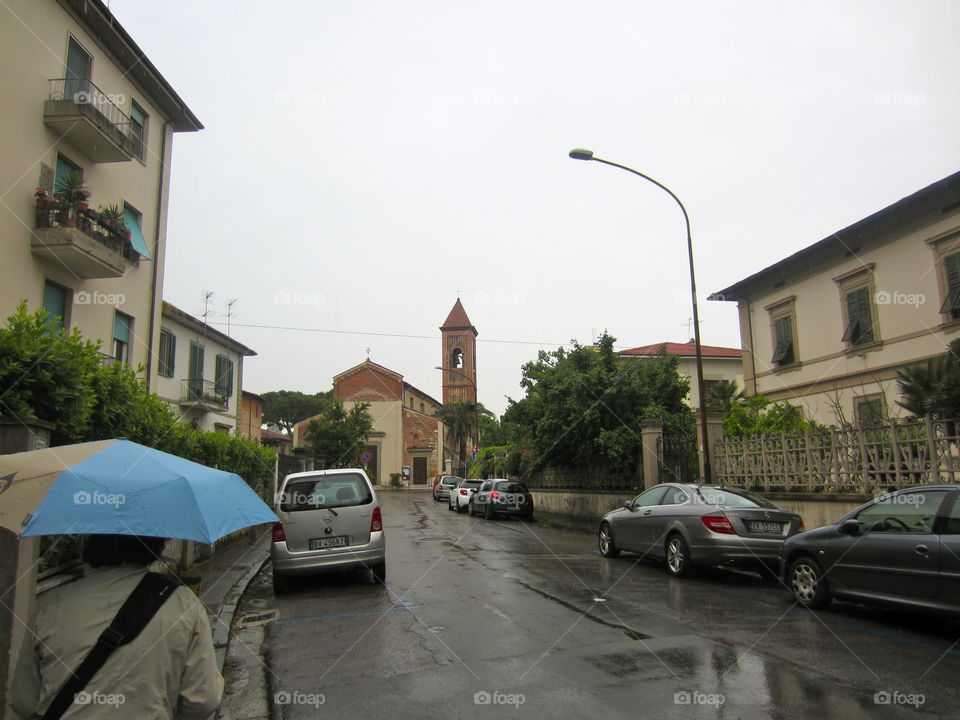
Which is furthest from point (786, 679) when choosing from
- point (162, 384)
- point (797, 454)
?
point (162, 384)

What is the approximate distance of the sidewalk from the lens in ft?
24.0

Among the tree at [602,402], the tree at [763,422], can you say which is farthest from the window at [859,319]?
the tree at [602,402]

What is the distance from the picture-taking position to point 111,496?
255cm

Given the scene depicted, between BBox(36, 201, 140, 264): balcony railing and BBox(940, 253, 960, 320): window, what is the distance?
21.1 metres

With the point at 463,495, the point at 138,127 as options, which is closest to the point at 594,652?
the point at 138,127

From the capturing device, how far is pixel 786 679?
5.20 metres

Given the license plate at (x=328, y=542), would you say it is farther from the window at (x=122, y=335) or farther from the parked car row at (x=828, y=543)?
the window at (x=122, y=335)

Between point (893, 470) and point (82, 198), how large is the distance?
17554 millimetres

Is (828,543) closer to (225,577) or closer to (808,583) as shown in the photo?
(808,583)

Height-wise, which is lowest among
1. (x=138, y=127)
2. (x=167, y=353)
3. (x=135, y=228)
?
(x=167, y=353)

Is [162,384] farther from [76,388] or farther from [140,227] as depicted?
[76,388]

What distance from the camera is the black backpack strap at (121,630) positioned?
2.32 metres

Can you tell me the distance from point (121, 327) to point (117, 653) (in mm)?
18352

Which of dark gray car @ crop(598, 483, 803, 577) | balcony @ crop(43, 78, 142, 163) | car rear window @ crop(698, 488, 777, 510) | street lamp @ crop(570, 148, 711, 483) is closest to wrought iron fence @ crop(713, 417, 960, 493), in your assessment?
street lamp @ crop(570, 148, 711, 483)
